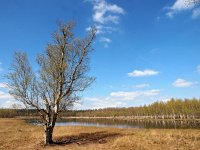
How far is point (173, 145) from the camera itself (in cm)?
2180

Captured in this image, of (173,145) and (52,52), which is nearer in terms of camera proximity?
(173,145)

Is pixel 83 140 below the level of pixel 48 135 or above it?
below

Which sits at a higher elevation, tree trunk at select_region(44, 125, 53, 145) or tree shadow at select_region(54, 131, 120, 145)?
tree trunk at select_region(44, 125, 53, 145)

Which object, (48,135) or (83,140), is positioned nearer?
(48,135)

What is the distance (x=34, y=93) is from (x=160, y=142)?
14.2 m

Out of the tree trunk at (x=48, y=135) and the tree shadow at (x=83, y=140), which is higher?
the tree trunk at (x=48, y=135)

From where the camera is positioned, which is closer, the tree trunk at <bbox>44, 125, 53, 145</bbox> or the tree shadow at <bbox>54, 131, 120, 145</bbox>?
the tree trunk at <bbox>44, 125, 53, 145</bbox>

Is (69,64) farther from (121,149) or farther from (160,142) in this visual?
(160,142)

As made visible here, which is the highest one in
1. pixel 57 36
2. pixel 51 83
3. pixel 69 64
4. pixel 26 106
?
pixel 57 36

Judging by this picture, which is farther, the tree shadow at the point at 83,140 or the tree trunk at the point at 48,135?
the tree shadow at the point at 83,140

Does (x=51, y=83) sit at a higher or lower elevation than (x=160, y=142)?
higher

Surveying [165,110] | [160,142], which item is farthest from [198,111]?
[160,142]

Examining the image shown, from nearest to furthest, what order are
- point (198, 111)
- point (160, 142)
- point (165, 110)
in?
point (160, 142), point (198, 111), point (165, 110)

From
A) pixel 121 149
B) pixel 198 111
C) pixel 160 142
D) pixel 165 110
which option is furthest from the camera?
pixel 165 110
